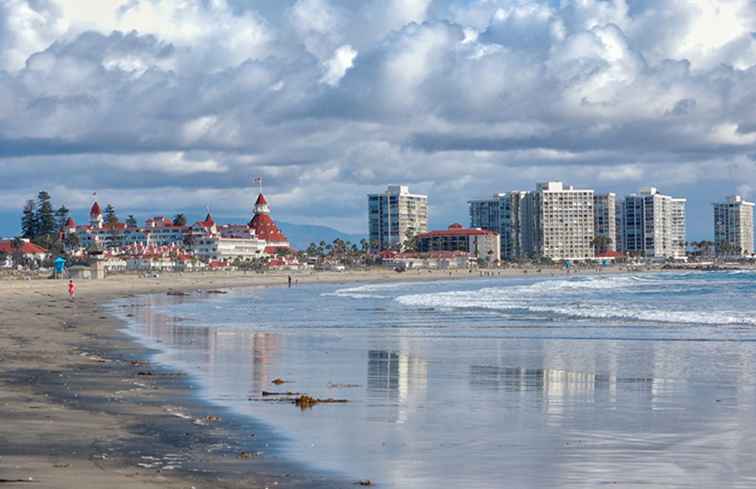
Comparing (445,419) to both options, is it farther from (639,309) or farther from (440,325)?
(639,309)

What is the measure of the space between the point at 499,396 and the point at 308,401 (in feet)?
9.70

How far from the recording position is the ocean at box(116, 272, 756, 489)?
37.2ft

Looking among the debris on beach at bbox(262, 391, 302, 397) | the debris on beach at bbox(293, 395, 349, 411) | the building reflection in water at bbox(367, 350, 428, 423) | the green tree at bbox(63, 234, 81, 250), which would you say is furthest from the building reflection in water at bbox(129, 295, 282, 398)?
the green tree at bbox(63, 234, 81, 250)

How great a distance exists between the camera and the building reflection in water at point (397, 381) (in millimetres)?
16219

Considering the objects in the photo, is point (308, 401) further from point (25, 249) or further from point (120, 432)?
point (25, 249)

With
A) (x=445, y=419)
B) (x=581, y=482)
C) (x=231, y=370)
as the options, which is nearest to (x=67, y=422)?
(x=445, y=419)

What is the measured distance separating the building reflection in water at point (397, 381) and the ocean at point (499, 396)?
0.17 feet

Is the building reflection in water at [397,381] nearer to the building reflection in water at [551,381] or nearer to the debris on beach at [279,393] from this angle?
the building reflection in water at [551,381]

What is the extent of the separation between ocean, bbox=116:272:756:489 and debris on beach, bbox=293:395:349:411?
174 mm

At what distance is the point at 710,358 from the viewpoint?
23.7m

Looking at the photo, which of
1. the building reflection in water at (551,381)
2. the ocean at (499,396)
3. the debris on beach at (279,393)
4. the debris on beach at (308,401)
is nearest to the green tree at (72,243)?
the ocean at (499,396)

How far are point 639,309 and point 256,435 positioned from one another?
36092mm

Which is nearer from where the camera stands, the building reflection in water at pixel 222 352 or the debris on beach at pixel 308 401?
the debris on beach at pixel 308 401

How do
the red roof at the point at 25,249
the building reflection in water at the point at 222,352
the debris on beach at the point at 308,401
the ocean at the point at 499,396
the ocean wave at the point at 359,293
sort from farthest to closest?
the red roof at the point at 25,249 < the ocean wave at the point at 359,293 < the building reflection in water at the point at 222,352 < the debris on beach at the point at 308,401 < the ocean at the point at 499,396
